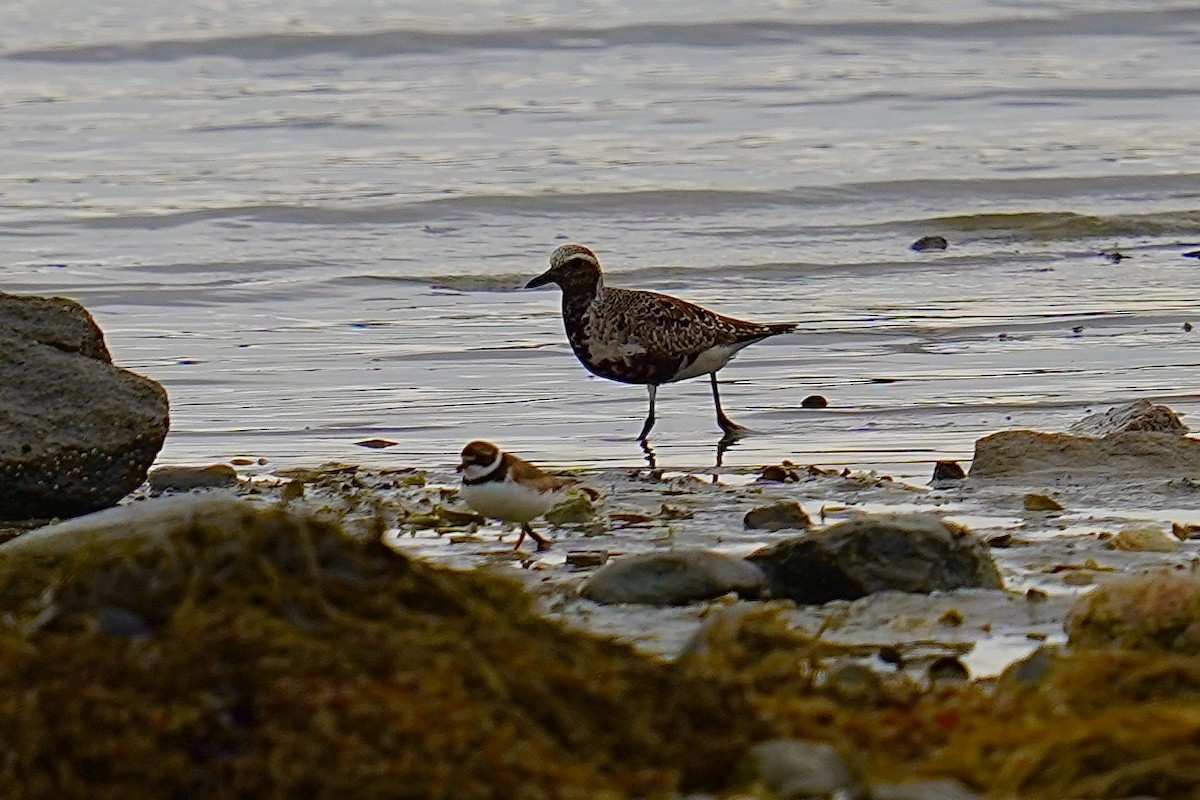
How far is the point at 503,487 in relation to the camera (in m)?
5.77

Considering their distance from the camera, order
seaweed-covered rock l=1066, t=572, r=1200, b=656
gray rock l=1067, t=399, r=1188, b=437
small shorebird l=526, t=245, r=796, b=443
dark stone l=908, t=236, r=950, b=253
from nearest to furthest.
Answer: seaweed-covered rock l=1066, t=572, r=1200, b=656
gray rock l=1067, t=399, r=1188, b=437
small shorebird l=526, t=245, r=796, b=443
dark stone l=908, t=236, r=950, b=253

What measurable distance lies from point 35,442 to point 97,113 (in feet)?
44.1

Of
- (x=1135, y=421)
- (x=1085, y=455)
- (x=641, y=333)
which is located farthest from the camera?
(x=641, y=333)

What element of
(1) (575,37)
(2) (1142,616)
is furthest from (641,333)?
(1) (575,37)

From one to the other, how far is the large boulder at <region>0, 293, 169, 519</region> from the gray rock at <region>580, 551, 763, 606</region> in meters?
2.06

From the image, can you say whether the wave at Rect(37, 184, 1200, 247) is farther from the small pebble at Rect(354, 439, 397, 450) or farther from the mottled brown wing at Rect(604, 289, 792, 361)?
the small pebble at Rect(354, 439, 397, 450)

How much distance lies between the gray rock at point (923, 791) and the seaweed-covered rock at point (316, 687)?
0.92ft

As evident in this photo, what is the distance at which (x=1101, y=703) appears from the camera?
Result: 11.9ft

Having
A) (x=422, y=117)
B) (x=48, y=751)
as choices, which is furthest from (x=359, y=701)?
(x=422, y=117)

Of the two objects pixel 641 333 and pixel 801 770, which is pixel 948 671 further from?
pixel 641 333

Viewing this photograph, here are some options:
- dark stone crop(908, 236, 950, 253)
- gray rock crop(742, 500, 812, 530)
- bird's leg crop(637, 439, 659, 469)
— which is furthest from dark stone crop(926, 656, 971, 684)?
dark stone crop(908, 236, 950, 253)

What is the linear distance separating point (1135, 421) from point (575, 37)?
1602 centimetres

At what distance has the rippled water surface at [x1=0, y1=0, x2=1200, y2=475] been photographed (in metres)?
8.87

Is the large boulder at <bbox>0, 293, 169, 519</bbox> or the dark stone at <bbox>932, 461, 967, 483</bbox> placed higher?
the large boulder at <bbox>0, 293, 169, 519</bbox>
